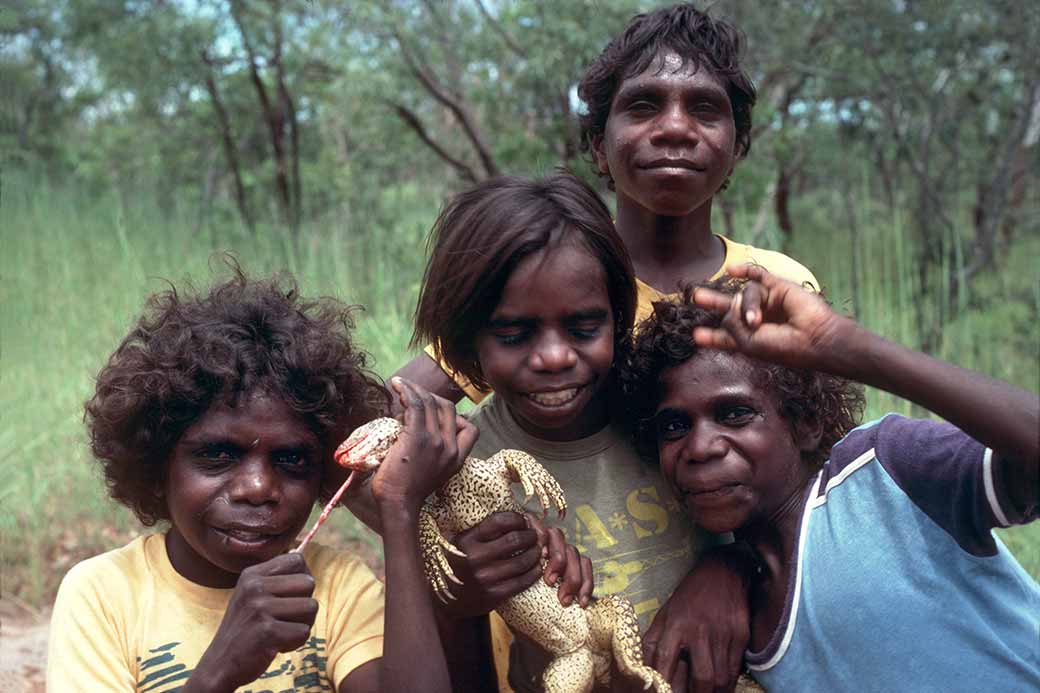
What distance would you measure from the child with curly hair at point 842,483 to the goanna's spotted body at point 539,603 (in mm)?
295

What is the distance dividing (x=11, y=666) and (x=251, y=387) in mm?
2105

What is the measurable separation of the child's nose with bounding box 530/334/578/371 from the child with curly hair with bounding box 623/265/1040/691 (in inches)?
9.6

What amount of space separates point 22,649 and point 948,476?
338cm

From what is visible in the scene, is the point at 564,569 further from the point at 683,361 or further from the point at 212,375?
the point at 212,375

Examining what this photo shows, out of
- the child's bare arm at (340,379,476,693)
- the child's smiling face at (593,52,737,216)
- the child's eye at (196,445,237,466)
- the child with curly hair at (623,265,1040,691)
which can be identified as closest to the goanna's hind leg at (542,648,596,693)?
the child's bare arm at (340,379,476,693)

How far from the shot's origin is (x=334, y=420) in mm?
2227

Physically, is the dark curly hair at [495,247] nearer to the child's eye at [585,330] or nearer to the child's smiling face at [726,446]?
the child's eye at [585,330]

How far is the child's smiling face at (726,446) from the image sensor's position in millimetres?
2084

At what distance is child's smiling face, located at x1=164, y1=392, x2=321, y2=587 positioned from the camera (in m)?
2.01

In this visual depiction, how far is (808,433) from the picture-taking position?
2.22 metres

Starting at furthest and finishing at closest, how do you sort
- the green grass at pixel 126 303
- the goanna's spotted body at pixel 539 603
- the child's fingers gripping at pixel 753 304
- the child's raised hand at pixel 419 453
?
the green grass at pixel 126 303 → the goanna's spotted body at pixel 539 603 → the child's raised hand at pixel 419 453 → the child's fingers gripping at pixel 753 304

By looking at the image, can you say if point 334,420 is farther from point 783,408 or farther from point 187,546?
point 783,408

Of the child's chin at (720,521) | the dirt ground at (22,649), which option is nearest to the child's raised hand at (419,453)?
the child's chin at (720,521)

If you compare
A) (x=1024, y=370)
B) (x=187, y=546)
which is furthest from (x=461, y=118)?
(x=187, y=546)
